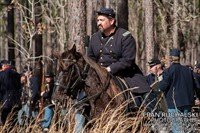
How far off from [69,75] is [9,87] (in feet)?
27.5

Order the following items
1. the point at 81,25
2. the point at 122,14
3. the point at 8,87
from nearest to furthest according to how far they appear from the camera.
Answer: the point at 81,25, the point at 8,87, the point at 122,14

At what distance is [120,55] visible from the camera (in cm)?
1130

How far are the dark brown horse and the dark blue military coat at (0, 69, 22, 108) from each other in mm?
7994

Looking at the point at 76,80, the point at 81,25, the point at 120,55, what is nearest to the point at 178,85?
the point at 81,25

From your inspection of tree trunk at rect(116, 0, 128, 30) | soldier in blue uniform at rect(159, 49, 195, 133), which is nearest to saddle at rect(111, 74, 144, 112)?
soldier in blue uniform at rect(159, 49, 195, 133)

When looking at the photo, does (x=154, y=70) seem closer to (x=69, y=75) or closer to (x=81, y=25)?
(x=81, y=25)

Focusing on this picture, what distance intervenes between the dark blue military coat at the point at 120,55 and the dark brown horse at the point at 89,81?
0.94 ft

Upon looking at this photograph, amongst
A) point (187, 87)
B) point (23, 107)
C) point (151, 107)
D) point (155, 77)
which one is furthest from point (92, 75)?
point (23, 107)

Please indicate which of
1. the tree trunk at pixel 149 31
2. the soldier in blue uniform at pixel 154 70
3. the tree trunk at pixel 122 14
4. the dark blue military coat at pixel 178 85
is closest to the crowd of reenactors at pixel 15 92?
the soldier in blue uniform at pixel 154 70

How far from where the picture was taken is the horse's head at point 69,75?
1046 centimetres

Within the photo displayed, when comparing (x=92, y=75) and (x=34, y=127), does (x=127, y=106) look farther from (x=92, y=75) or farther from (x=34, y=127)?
(x=34, y=127)

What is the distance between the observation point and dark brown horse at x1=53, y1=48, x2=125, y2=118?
10609 mm

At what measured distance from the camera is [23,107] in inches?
811

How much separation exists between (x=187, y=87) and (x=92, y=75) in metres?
3.72
